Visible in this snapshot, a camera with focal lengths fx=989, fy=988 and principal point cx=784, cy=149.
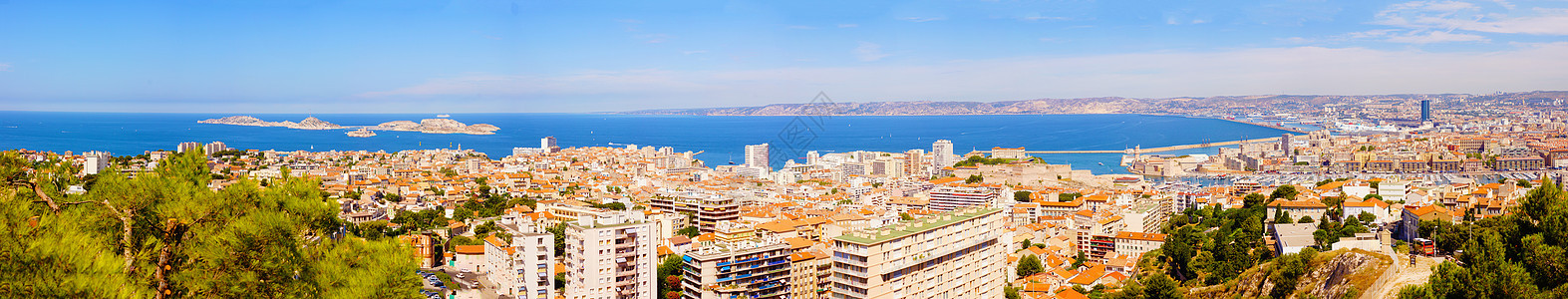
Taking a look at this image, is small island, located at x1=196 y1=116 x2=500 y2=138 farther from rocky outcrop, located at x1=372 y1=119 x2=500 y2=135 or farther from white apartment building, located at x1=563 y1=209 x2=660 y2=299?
white apartment building, located at x1=563 y1=209 x2=660 y2=299

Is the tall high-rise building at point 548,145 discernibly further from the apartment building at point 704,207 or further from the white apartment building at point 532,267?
the white apartment building at point 532,267

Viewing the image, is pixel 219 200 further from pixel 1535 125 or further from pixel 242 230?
pixel 1535 125

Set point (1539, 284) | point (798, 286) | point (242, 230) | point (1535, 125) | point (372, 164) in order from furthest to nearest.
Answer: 1. point (1535, 125)
2. point (372, 164)
3. point (798, 286)
4. point (1539, 284)
5. point (242, 230)

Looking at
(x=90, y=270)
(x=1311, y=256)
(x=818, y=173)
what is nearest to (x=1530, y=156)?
(x=818, y=173)

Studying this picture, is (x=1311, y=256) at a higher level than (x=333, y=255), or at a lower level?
lower

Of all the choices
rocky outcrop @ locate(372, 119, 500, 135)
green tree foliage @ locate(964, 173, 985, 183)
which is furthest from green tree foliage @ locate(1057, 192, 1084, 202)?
rocky outcrop @ locate(372, 119, 500, 135)

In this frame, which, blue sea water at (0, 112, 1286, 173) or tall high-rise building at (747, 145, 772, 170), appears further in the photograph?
blue sea water at (0, 112, 1286, 173)
